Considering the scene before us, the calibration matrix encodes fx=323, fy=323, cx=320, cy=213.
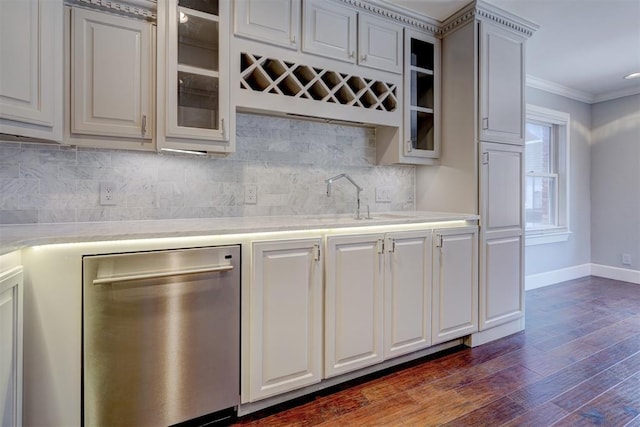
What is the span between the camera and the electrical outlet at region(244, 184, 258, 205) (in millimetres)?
2219

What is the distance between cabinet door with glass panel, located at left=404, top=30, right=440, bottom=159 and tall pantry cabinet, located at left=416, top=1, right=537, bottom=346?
78 millimetres

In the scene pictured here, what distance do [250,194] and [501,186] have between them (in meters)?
1.96

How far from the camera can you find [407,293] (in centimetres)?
212

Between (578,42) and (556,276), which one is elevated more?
(578,42)

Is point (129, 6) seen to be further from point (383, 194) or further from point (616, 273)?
point (616, 273)

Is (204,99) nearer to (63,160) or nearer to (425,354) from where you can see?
(63,160)

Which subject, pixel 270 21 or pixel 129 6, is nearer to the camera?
pixel 129 6

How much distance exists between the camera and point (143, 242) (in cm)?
143

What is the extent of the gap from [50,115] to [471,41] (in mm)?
2712

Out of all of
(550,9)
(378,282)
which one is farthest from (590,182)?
(378,282)

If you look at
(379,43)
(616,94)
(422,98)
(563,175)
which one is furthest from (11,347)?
(616,94)

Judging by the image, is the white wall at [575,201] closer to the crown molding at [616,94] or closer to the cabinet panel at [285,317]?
the crown molding at [616,94]

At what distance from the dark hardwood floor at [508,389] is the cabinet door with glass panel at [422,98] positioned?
1.62 metres

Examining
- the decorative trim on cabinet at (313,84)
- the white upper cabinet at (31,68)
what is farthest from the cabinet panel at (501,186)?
the white upper cabinet at (31,68)
